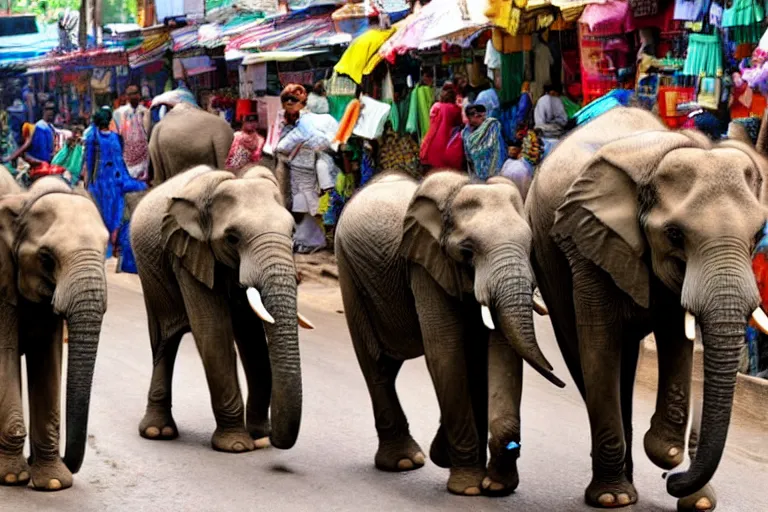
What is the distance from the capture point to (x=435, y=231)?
27.3 ft

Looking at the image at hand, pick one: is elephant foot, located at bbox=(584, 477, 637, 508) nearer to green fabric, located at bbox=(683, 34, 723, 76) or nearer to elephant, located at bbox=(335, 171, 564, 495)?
Answer: elephant, located at bbox=(335, 171, 564, 495)

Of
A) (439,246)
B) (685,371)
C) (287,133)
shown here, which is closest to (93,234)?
(439,246)

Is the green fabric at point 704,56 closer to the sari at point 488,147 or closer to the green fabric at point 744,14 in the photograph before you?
the green fabric at point 744,14

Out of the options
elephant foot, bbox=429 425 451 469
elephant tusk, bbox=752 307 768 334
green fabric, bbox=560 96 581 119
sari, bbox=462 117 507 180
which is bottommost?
elephant foot, bbox=429 425 451 469

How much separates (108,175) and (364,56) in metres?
3.73

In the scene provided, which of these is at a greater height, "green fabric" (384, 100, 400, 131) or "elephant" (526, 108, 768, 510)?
"elephant" (526, 108, 768, 510)

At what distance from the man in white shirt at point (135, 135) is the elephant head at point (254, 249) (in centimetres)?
1352

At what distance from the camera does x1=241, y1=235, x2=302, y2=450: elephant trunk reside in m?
8.45

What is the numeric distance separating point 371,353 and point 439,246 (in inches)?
47.6

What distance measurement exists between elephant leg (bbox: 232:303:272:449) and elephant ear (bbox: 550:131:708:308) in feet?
8.70

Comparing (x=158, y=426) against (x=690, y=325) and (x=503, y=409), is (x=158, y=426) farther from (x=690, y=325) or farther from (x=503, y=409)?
(x=690, y=325)

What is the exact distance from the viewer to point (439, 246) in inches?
327

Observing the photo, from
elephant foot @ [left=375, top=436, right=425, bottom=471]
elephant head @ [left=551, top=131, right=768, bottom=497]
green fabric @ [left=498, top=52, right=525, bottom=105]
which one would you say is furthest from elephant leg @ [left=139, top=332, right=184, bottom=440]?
green fabric @ [left=498, top=52, right=525, bottom=105]

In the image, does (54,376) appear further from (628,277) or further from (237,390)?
(628,277)
